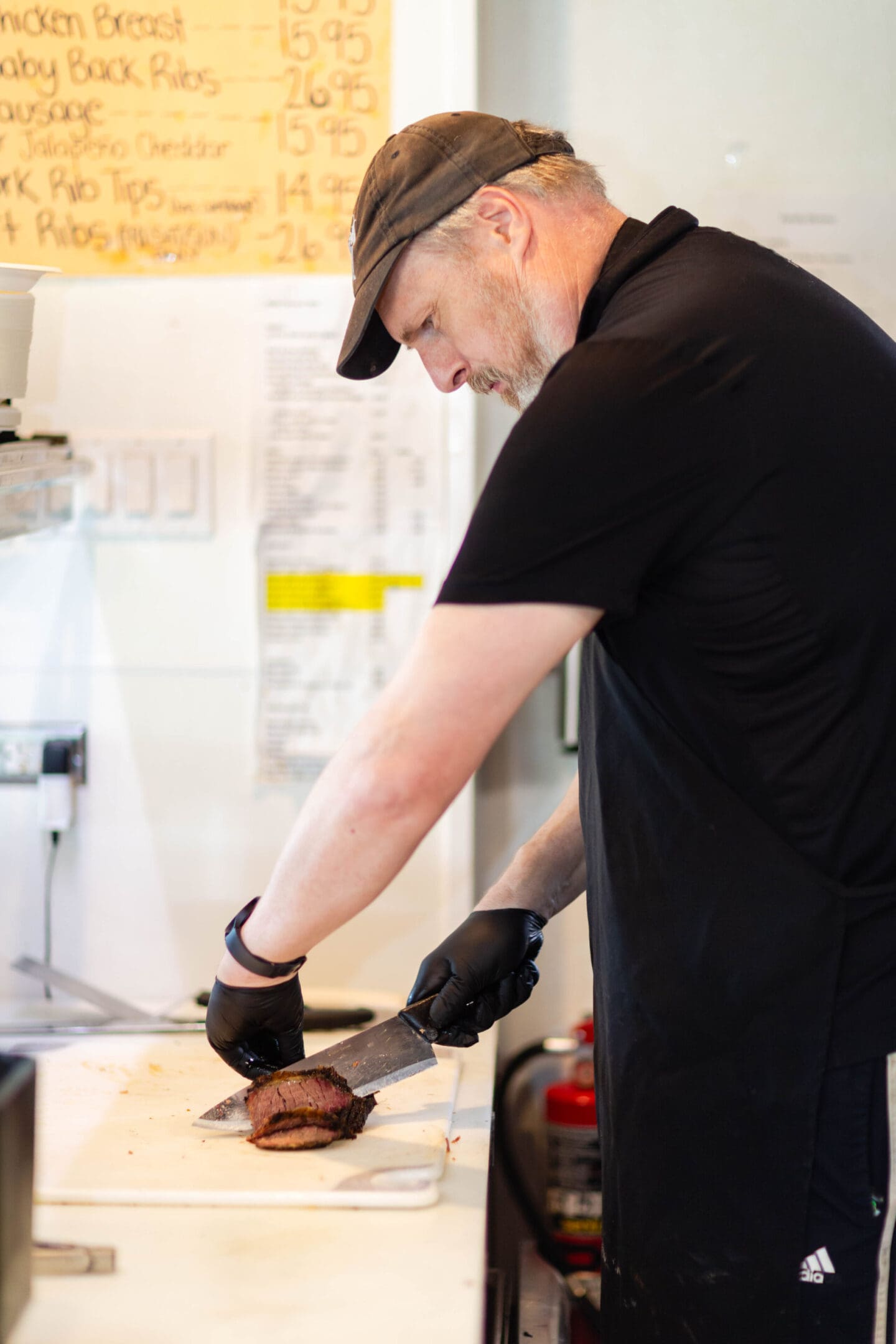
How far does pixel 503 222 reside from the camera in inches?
40.9

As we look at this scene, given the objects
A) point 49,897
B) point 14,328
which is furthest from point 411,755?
point 49,897

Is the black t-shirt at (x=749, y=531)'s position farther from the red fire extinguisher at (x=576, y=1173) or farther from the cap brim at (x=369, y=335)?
the red fire extinguisher at (x=576, y=1173)

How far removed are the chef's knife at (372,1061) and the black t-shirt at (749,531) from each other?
393mm

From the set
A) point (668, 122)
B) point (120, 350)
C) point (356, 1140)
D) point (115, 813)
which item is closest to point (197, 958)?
point (115, 813)

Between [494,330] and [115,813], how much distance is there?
39.6 inches

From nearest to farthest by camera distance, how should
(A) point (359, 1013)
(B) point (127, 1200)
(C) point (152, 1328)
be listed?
1. (C) point (152, 1328)
2. (B) point (127, 1200)
3. (A) point (359, 1013)

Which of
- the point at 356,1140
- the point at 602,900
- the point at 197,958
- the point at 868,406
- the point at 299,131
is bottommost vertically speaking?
the point at 197,958

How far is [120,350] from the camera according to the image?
1718 mm

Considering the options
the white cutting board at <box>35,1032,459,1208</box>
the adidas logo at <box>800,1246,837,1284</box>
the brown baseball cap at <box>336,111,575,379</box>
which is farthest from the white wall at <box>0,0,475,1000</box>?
the adidas logo at <box>800,1246,837,1284</box>

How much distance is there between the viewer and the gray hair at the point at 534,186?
104 centimetres

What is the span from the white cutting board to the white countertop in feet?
0.05

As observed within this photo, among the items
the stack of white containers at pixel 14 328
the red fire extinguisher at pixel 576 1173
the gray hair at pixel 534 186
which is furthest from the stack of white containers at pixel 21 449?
the red fire extinguisher at pixel 576 1173

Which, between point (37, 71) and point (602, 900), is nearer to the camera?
point (602, 900)

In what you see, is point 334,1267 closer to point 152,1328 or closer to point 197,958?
point 152,1328
